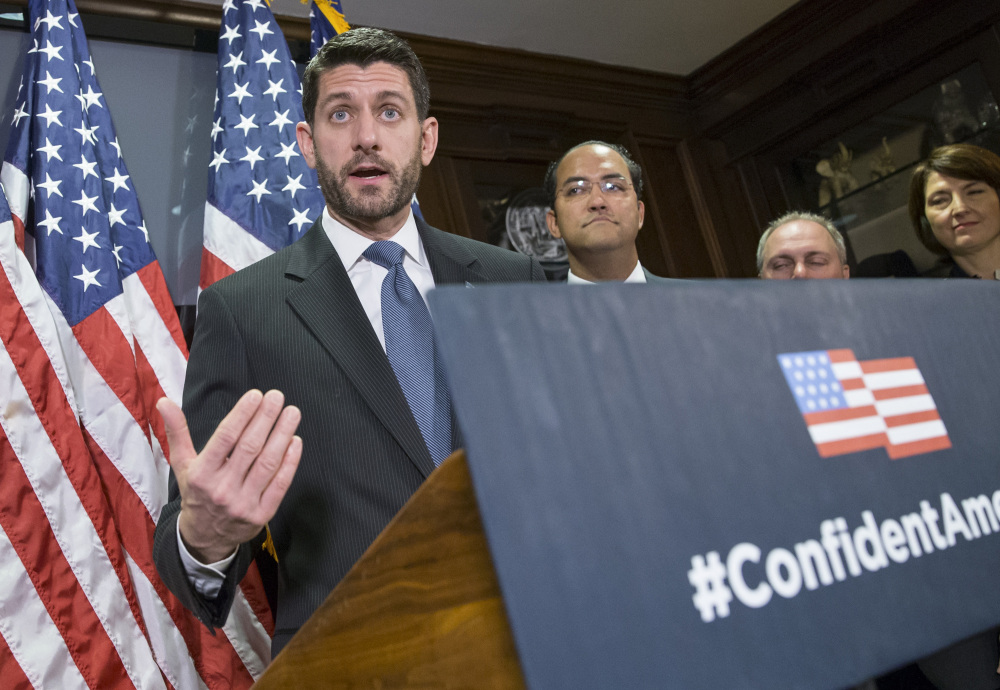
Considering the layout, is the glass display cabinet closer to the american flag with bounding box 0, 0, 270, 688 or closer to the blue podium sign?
the american flag with bounding box 0, 0, 270, 688

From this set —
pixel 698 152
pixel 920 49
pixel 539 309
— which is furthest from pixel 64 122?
pixel 920 49

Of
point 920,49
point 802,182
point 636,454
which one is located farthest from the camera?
point 802,182

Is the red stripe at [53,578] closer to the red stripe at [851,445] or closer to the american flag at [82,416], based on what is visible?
the american flag at [82,416]

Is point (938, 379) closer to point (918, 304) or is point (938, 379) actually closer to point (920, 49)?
point (918, 304)

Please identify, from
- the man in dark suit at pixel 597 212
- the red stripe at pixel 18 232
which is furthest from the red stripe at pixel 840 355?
the red stripe at pixel 18 232

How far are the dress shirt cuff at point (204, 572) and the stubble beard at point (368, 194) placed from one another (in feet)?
2.03

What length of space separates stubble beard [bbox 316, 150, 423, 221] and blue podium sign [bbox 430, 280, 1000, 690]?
88 centimetres

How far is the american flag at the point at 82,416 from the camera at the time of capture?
191cm

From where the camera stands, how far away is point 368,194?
1333 mm

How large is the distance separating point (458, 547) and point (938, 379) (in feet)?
1.29

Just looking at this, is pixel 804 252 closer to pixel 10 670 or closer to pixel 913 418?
pixel 913 418

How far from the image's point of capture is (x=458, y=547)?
0.48 meters

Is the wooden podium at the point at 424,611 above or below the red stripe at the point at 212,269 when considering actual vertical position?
below

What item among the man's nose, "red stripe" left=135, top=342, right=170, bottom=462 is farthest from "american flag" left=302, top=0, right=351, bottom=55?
the man's nose
